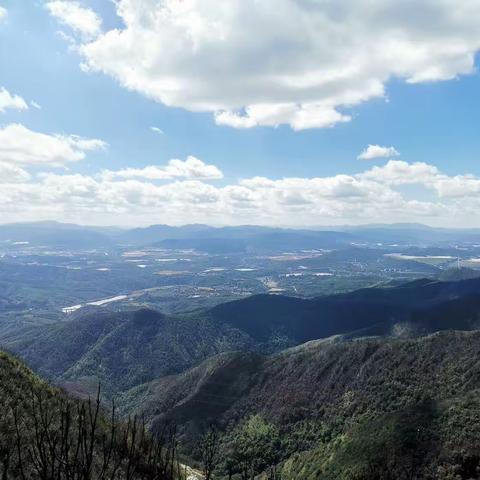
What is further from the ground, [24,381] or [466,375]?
[24,381]

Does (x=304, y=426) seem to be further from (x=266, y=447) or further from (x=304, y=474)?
(x=304, y=474)

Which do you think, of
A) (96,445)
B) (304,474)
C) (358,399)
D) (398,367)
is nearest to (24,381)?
(96,445)

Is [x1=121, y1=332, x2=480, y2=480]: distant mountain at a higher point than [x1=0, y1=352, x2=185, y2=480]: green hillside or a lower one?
lower

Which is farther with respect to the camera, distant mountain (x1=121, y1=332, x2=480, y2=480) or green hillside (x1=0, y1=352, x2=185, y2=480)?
distant mountain (x1=121, y1=332, x2=480, y2=480)

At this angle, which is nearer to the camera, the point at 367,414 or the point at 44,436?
the point at 44,436

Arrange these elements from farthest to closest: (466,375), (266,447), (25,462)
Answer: (266,447) < (466,375) < (25,462)

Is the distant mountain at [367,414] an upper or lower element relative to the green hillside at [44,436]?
lower

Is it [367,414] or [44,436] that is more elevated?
[44,436]

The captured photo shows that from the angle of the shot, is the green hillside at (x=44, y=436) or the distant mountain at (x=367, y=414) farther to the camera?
the distant mountain at (x=367, y=414)
